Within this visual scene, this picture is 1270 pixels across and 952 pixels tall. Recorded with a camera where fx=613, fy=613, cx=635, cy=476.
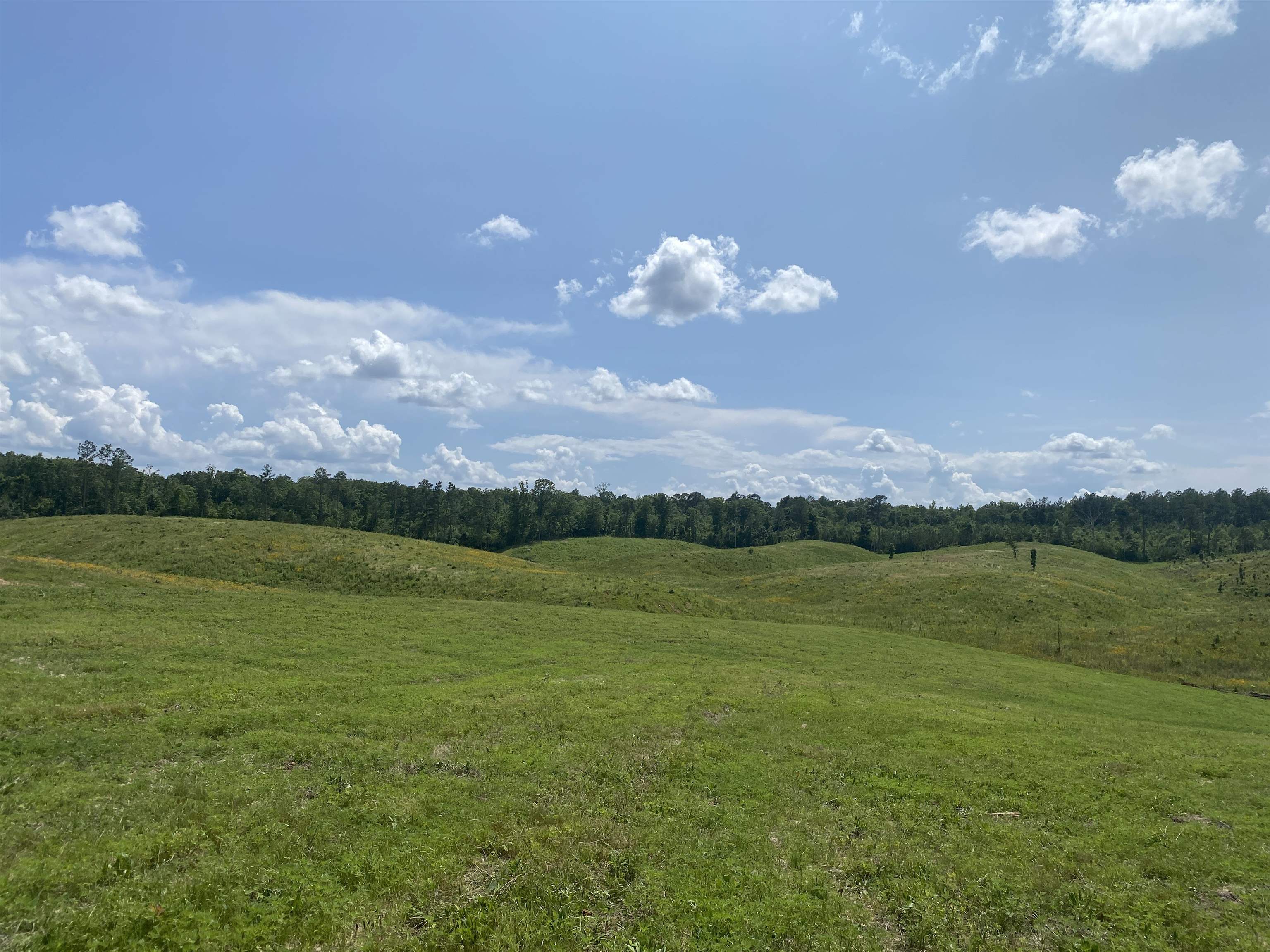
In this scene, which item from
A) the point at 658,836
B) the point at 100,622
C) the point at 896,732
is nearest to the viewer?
the point at 658,836

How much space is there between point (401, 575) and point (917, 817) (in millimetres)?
55353

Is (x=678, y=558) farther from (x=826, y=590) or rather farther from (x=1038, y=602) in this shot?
(x=1038, y=602)

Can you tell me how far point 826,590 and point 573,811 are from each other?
7656 centimetres

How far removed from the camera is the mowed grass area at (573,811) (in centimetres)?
1057

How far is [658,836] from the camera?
13.9 metres

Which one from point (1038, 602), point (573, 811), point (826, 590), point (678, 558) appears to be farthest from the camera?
point (678, 558)

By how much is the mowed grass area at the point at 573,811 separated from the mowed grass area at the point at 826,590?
86.0 feet

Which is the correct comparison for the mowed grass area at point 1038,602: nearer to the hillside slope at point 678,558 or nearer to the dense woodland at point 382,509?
the hillside slope at point 678,558

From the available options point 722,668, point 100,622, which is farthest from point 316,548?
point 722,668

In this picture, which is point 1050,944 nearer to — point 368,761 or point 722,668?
point 368,761

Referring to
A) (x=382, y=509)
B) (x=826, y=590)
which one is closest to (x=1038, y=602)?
(x=826, y=590)

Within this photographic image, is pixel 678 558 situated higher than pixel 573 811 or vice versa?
pixel 573 811

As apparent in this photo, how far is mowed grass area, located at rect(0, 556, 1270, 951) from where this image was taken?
1057cm

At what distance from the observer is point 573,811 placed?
1480cm
